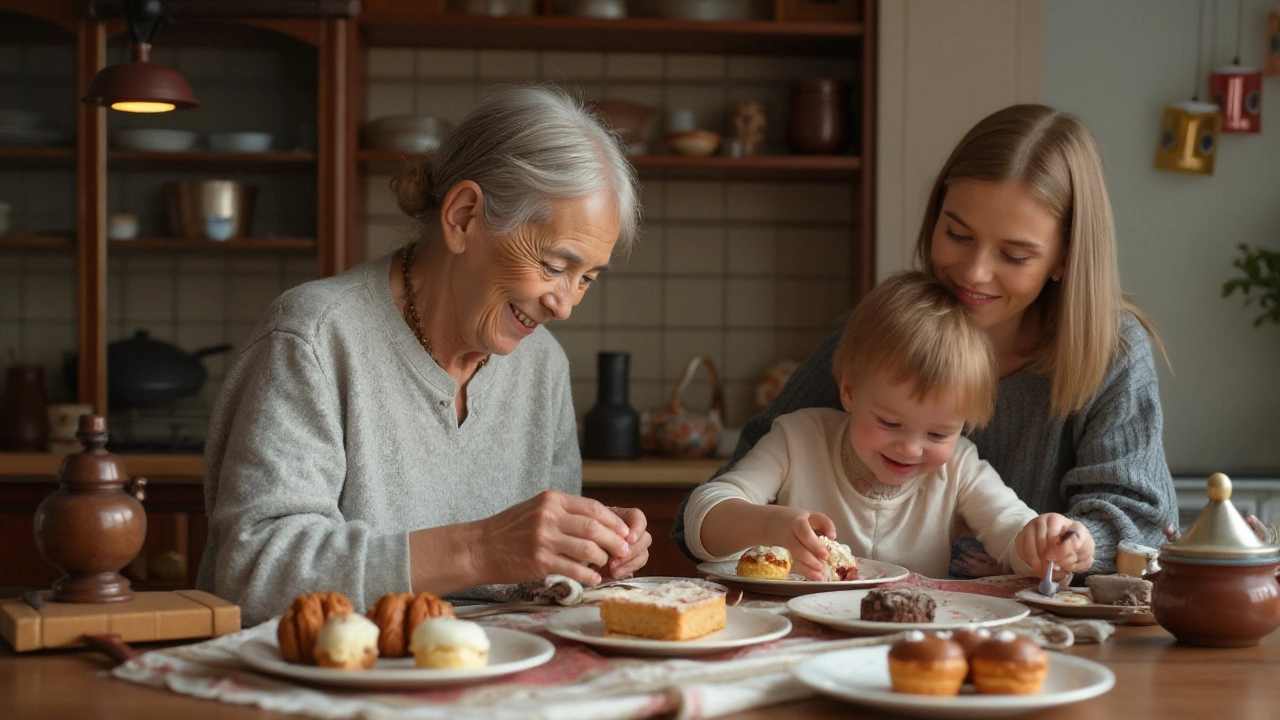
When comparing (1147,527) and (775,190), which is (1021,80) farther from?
(1147,527)

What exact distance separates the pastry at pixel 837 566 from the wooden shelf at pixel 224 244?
2.38 metres

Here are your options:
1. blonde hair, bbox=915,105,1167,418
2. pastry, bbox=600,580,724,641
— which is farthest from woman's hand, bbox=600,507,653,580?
blonde hair, bbox=915,105,1167,418

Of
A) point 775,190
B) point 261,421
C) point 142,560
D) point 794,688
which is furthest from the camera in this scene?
point 775,190

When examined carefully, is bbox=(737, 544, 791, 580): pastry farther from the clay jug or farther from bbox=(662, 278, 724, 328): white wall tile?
the clay jug

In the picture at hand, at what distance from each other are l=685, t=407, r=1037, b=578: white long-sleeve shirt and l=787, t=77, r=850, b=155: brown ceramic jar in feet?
5.88

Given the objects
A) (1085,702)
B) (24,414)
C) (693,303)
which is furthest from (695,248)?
(1085,702)

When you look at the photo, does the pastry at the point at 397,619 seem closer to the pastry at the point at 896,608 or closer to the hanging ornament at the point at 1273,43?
the pastry at the point at 896,608

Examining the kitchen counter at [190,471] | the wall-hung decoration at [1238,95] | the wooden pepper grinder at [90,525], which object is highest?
the wall-hung decoration at [1238,95]

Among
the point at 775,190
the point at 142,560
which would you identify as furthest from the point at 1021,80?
the point at 142,560

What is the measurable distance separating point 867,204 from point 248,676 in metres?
2.86

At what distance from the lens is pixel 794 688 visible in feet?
3.48

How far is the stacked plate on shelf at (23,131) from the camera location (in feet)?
11.7

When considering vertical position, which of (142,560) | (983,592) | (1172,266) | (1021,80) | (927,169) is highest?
(1021,80)

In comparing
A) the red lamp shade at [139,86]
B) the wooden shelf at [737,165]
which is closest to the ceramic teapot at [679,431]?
the wooden shelf at [737,165]
